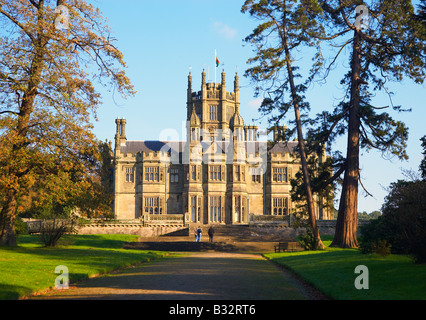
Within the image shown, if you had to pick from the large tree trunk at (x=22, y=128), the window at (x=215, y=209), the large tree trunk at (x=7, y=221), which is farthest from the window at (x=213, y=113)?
the large tree trunk at (x=7, y=221)

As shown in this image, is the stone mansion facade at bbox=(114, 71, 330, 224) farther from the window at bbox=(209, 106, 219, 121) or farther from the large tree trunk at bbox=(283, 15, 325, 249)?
→ the large tree trunk at bbox=(283, 15, 325, 249)

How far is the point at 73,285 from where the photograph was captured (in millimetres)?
14055

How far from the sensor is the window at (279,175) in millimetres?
60812

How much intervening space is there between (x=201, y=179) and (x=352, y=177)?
32.1 metres

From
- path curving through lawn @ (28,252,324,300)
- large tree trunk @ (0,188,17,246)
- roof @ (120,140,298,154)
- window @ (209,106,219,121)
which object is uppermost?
window @ (209,106,219,121)

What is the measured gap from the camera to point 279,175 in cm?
6091

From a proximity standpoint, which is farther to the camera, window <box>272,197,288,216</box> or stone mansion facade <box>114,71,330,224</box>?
window <box>272,197,288,216</box>

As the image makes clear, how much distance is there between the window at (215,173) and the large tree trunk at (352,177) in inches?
1221

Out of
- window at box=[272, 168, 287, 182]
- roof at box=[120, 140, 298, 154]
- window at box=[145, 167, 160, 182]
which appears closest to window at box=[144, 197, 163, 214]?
window at box=[145, 167, 160, 182]

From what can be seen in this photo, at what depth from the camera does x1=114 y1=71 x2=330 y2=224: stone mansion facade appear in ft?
192

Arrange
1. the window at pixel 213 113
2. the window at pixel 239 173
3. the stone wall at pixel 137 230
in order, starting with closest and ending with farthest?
the stone wall at pixel 137 230 → the window at pixel 239 173 → the window at pixel 213 113

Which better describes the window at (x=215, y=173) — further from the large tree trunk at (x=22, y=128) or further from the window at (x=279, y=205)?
the large tree trunk at (x=22, y=128)
